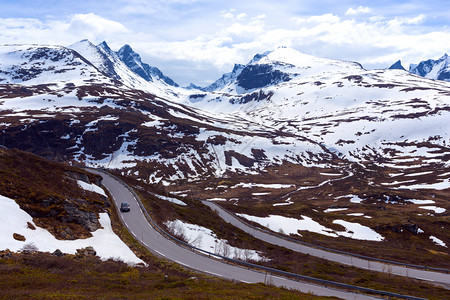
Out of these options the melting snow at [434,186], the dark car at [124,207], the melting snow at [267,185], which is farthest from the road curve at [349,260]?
the melting snow at [434,186]

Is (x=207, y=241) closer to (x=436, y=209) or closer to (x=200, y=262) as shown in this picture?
(x=200, y=262)

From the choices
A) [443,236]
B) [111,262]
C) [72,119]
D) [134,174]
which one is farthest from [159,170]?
[111,262]

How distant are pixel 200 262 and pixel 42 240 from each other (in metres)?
14.4

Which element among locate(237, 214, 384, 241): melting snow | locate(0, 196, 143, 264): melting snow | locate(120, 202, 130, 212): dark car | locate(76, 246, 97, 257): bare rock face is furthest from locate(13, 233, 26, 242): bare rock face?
locate(237, 214, 384, 241): melting snow

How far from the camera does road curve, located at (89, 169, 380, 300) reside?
83.0 ft

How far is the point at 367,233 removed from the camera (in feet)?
235

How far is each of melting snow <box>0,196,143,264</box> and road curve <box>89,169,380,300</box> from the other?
3954 millimetres

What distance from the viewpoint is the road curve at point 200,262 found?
25312 millimetres

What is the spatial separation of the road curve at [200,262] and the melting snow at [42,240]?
395 cm

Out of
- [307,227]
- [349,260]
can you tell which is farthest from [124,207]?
[307,227]

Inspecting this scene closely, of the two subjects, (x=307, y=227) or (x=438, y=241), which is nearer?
(x=438, y=241)

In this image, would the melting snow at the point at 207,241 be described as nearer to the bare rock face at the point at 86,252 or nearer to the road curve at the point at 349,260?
the road curve at the point at 349,260

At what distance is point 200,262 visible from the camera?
2997 cm

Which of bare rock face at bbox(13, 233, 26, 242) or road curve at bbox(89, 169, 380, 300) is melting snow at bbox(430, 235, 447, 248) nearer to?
road curve at bbox(89, 169, 380, 300)
